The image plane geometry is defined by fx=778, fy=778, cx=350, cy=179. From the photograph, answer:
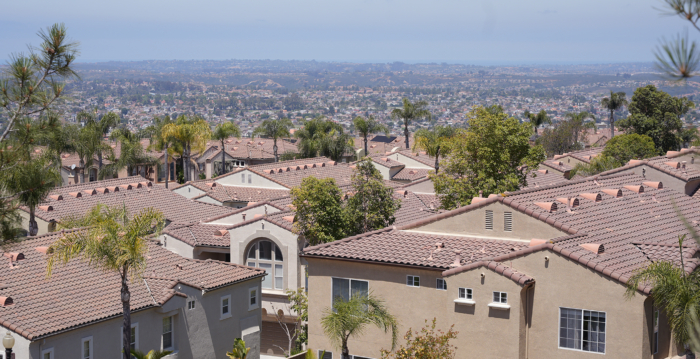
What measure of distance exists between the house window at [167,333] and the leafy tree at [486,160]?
12.5 meters

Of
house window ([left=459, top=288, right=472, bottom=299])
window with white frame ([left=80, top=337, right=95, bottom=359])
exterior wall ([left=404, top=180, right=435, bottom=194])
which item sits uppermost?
house window ([left=459, top=288, right=472, bottom=299])

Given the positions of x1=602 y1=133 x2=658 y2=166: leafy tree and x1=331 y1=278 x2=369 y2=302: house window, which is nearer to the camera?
x1=331 y1=278 x2=369 y2=302: house window

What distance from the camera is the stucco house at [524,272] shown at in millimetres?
19984

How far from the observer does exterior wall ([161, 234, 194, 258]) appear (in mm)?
36500

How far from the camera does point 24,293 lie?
24672 mm

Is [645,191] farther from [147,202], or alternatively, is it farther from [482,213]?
[147,202]

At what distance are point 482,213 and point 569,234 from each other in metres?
2.89

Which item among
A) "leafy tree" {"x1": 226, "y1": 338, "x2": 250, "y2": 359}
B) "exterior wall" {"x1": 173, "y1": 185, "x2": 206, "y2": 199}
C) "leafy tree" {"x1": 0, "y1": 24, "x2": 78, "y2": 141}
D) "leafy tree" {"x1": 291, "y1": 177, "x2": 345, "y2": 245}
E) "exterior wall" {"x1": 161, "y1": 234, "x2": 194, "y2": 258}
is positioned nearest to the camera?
"leafy tree" {"x1": 0, "y1": 24, "x2": 78, "y2": 141}

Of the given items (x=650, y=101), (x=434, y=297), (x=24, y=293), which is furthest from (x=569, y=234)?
(x=650, y=101)

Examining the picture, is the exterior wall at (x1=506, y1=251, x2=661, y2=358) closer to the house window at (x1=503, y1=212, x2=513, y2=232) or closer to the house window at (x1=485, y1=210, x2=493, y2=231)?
the house window at (x1=503, y1=212, x2=513, y2=232)

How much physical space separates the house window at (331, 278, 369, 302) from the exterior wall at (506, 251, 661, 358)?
5.02 meters

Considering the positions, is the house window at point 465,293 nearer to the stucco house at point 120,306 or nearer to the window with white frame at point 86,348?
the stucco house at point 120,306

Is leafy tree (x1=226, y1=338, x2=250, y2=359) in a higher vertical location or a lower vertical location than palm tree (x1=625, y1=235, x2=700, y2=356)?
lower

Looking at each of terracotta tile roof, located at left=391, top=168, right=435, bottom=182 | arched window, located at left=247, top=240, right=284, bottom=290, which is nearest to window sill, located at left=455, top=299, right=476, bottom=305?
arched window, located at left=247, top=240, right=284, bottom=290
